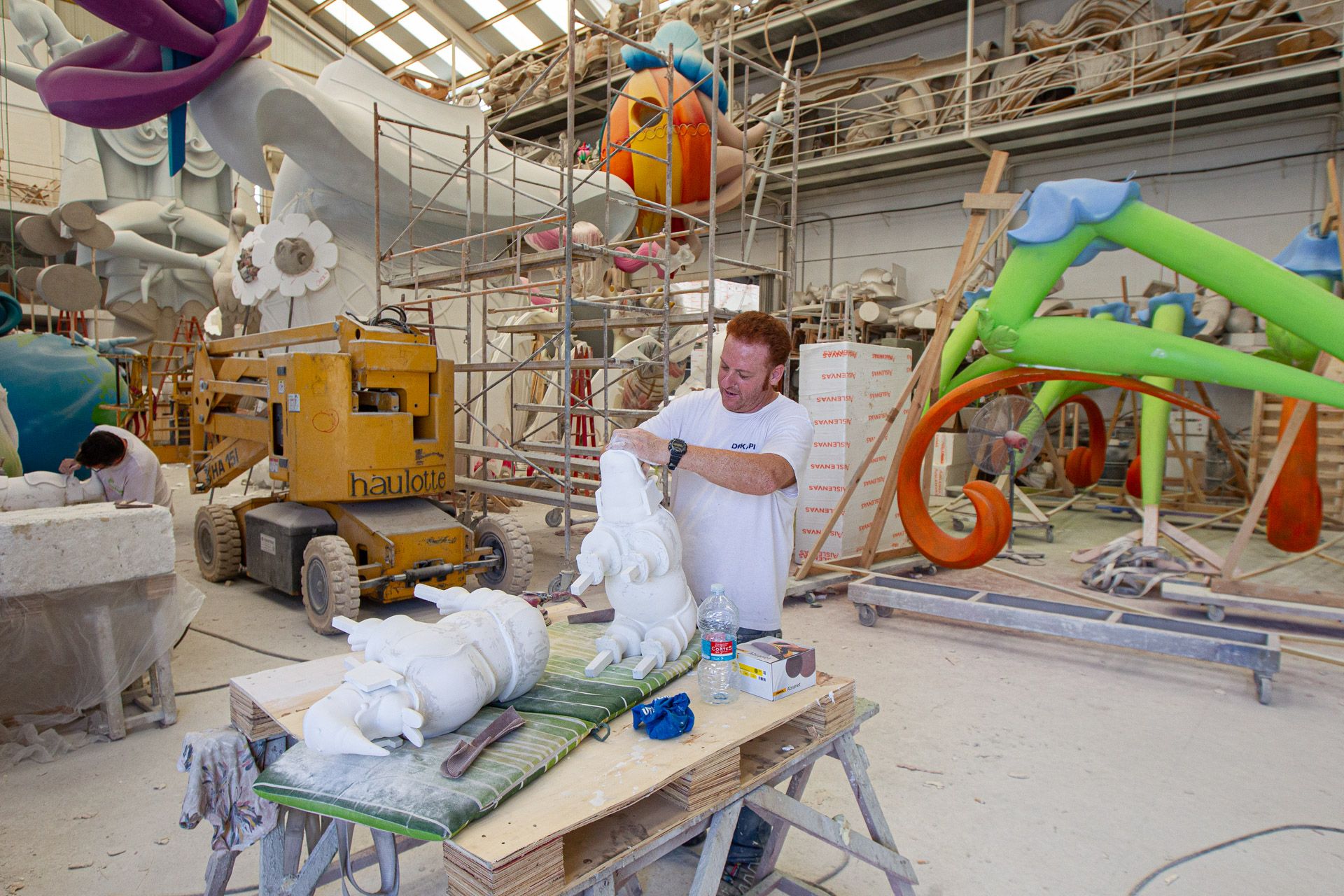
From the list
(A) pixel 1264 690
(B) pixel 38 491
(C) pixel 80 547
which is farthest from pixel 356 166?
(A) pixel 1264 690

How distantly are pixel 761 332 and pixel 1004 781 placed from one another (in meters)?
2.21

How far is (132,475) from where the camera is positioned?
198 inches

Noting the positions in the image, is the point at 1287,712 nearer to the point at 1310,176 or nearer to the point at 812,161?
the point at 1310,176

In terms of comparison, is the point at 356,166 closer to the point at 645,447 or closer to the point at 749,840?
the point at 645,447

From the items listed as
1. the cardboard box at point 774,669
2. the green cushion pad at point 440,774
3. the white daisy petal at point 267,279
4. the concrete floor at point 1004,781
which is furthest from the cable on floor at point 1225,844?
the white daisy petal at point 267,279

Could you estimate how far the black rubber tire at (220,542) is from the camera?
19.6 feet

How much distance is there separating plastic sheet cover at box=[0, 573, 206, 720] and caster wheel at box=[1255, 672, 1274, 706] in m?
5.44

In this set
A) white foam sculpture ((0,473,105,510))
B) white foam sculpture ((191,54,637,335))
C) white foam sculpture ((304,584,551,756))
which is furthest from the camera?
white foam sculpture ((191,54,637,335))

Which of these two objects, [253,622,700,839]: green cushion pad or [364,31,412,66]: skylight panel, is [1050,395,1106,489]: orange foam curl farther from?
[364,31,412,66]: skylight panel

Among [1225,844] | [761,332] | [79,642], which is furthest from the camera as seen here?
[79,642]

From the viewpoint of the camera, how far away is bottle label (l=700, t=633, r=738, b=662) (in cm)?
197

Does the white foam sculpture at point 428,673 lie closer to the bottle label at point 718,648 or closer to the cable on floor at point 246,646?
the bottle label at point 718,648

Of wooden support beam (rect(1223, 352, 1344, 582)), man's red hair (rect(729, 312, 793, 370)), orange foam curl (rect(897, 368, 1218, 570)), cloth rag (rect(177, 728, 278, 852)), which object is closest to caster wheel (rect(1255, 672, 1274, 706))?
wooden support beam (rect(1223, 352, 1344, 582))

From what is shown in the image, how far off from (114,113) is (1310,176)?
1376 centimetres
